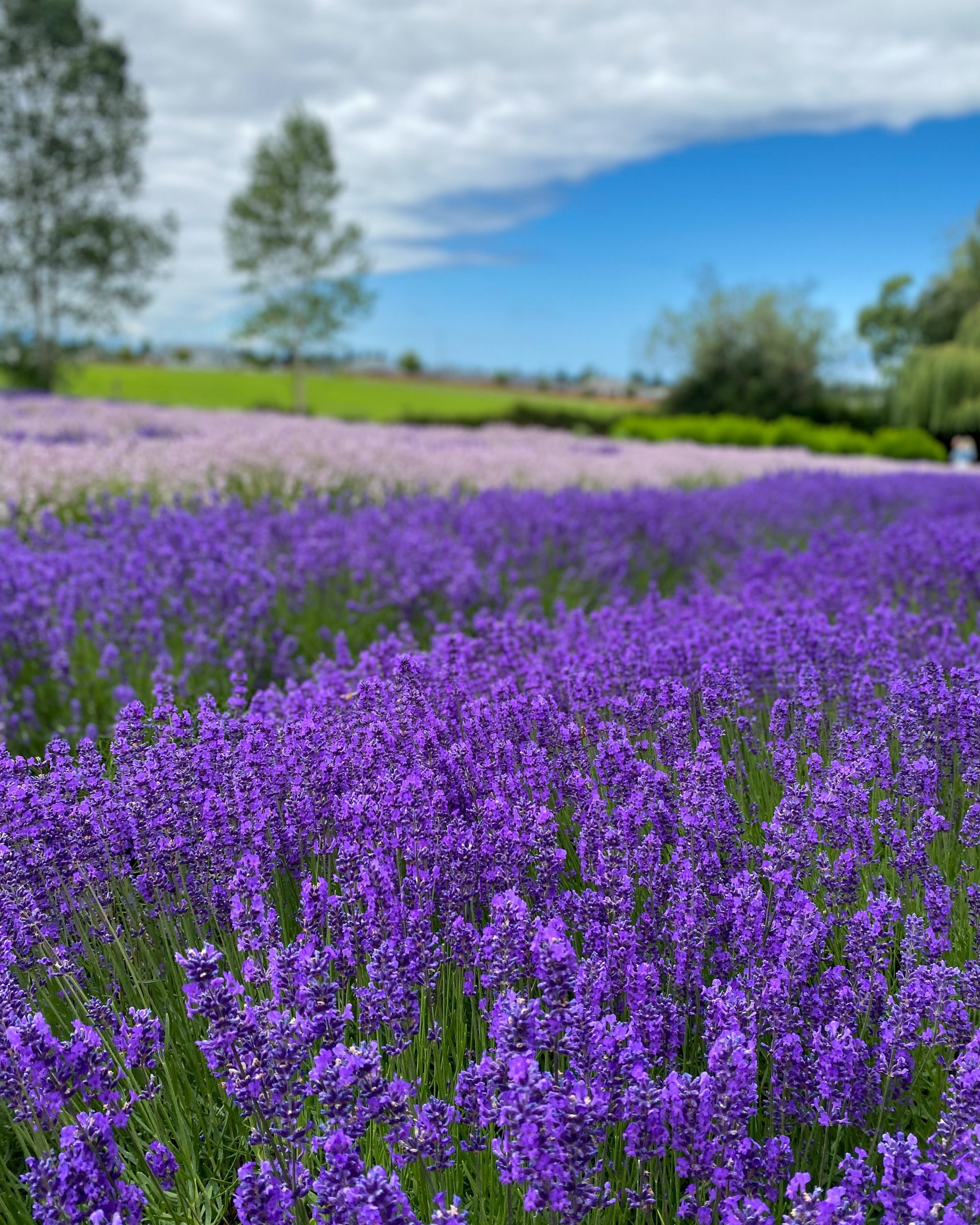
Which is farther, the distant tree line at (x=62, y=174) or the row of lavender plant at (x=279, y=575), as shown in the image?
the distant tree line at (x=62, y=174)

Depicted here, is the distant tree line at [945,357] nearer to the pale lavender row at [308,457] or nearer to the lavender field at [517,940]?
the pale lavender row at [308,457]

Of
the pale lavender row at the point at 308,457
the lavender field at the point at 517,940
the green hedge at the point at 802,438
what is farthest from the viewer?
the green hedge at the point at 802,438

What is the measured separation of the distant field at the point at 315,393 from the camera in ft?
128

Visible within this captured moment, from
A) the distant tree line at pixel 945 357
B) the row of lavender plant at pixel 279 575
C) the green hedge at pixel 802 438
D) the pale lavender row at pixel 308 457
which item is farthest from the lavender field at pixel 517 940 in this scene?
the distant tree line at pixel 945 357

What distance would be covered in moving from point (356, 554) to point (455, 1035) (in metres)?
4.42

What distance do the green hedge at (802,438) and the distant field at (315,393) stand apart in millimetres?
7513

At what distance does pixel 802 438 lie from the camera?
24.2 meters

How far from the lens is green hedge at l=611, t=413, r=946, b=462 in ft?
77.5

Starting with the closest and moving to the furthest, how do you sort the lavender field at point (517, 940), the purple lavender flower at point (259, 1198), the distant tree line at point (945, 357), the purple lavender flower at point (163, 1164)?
the purple lavender flower at point (259, 1198) → the lavender field at point (517, 940) → the purple lavender flower at point (163, 1164) → the distant tree line at point (945, 357)

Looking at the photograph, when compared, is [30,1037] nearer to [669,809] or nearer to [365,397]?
[669,809]

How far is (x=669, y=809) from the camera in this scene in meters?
2.63

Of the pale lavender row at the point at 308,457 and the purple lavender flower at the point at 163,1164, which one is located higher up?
the pale lavender row at the point at 308,457

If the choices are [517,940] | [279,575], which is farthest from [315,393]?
[517,940]

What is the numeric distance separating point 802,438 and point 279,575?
20539 mm
